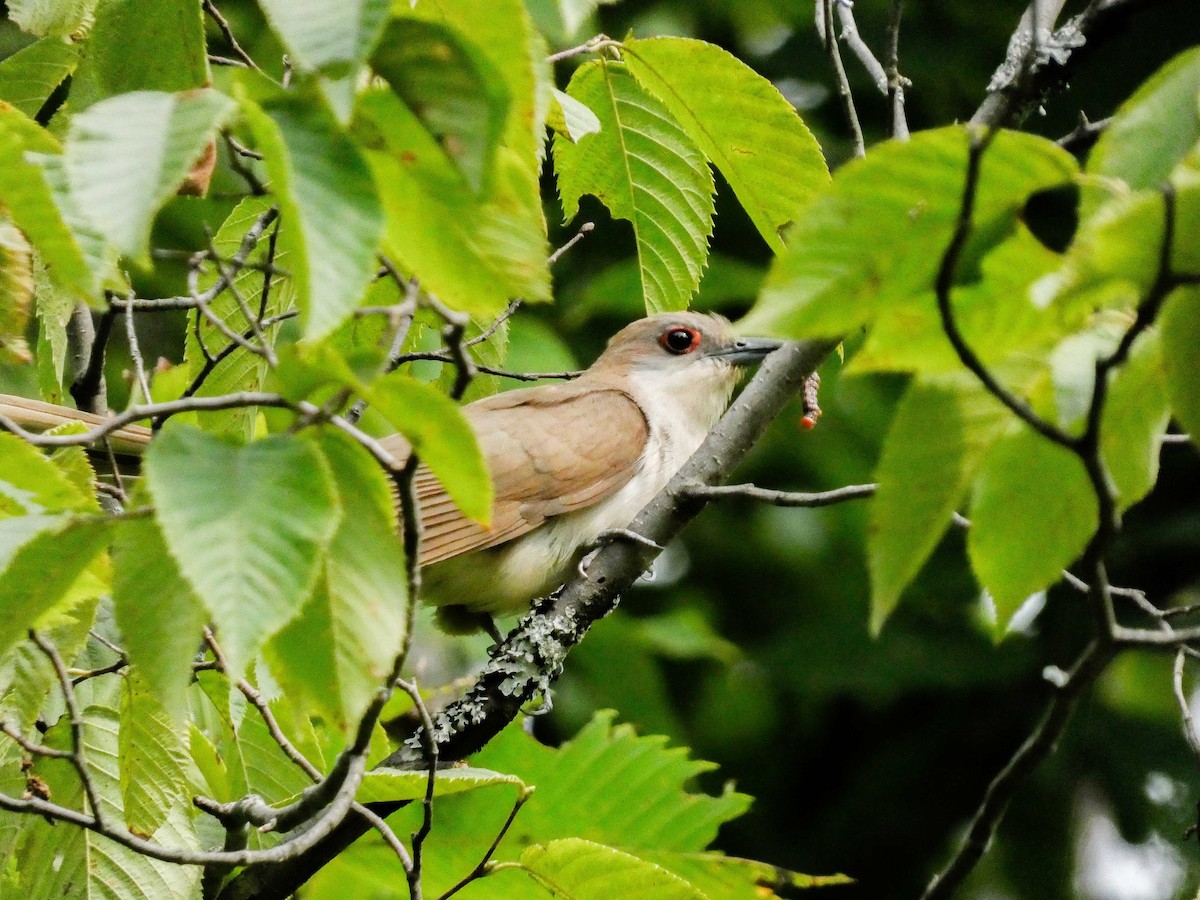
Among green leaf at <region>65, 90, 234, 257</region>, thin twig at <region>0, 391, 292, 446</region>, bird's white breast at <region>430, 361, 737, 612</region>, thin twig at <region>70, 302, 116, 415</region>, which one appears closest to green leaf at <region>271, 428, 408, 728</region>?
thin twig at <region>0, 391, 292, 446</region>

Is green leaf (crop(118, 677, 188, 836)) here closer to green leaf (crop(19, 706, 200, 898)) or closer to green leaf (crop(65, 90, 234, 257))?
green leaf (crop(19, 706, 200, 898))

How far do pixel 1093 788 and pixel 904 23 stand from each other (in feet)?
14.3

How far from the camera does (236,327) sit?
355cm

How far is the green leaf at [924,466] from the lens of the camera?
63.0 inches

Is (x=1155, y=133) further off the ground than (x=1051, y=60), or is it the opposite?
(x=1155, y=133)

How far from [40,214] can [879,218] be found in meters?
1.03

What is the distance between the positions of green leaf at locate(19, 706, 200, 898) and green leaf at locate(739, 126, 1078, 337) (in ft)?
6.53

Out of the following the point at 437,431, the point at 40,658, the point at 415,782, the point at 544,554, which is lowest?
the point at 544,554

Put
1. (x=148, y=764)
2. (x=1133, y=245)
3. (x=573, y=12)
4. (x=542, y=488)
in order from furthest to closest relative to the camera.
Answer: (x=542, y=488), (x=148, y=764), (x=573, y=12), (x=1133, y=245)

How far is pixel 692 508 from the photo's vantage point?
11.3ft

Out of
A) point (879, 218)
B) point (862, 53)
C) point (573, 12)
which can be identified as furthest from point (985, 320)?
point (862, 53)

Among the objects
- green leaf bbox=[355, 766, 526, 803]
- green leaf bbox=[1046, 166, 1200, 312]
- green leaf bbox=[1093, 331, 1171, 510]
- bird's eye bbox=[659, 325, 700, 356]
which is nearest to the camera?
green leaf bbox=[1046, 166, 1200, 312]

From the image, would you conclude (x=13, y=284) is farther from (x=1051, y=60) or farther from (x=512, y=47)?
(x=1051, y=60)

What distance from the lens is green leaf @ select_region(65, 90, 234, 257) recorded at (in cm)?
149
